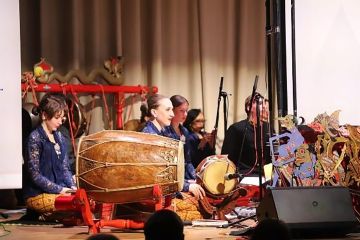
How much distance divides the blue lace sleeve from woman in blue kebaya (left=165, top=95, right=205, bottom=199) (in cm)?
96

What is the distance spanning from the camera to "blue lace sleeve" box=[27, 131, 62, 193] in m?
4.90

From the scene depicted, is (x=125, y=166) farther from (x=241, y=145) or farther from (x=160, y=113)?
(x=241, y=145)

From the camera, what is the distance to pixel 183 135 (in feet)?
19.0

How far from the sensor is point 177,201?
506 cm

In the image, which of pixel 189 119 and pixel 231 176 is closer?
pixel 231 176

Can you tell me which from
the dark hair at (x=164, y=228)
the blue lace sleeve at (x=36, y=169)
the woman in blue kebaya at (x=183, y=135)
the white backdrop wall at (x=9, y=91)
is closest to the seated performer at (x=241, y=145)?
the woman in blue kebaya at (x=183, y=135)

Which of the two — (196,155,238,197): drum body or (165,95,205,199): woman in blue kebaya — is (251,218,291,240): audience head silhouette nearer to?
(165,95,205,199): woman in blue kebaya

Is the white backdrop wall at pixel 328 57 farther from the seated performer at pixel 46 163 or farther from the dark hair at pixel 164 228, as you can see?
the dark hair at pixel 164 228

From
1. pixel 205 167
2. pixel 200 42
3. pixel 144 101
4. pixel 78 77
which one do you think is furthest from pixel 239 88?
pixel 205 167

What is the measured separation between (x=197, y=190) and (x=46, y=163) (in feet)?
3.70

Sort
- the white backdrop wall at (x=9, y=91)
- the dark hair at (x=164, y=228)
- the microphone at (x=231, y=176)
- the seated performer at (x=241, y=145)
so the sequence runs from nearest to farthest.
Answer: the dark hair at (x=164, y=228)
the white backdrop wall at (x=9, y=91)
the microphone at (x=231, y=176)
the seated performer at (x=241, y=145)

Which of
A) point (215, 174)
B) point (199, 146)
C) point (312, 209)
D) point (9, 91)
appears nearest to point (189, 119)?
point (199, 146)

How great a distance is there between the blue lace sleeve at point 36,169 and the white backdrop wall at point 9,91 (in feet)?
2.45

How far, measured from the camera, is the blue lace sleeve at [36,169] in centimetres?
490
